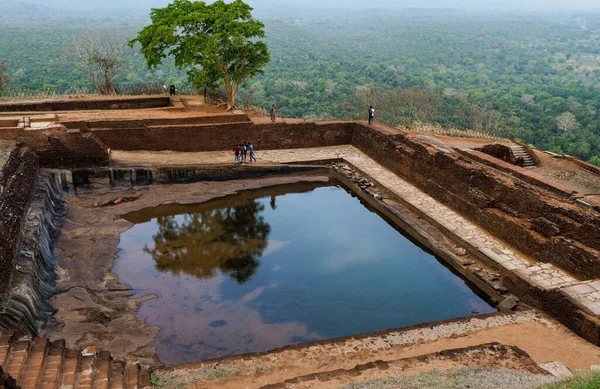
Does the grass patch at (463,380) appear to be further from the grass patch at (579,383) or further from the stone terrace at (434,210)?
the stone terrace at (434,210)

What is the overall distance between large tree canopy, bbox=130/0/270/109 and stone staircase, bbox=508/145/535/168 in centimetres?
874

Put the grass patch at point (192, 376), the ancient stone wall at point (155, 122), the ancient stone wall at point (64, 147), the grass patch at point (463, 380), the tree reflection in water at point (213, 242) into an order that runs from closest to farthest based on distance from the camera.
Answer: the grass patch at point (463, 380)
the grass patch at point (192, 376)
the tree reflection in water at point (213, 242)
the ancient stone wall at point (64, 147)
the ancient stone wall at point (155, 122)

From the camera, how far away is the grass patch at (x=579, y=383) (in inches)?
195

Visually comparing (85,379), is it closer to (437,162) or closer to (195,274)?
(195,274)

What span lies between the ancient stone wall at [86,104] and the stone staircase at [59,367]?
12.4m

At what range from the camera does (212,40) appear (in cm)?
1634

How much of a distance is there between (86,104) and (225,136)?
17.2ft

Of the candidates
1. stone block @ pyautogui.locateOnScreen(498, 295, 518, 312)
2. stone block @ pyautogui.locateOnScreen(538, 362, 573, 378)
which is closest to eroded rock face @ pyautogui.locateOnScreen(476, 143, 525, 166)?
stone block @ pyautogui.locateOnScreen(498, 295, 518, 312)

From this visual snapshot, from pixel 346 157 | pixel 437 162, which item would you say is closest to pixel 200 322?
pixel 437 162

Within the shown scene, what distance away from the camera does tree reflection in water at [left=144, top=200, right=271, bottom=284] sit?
33.8ft

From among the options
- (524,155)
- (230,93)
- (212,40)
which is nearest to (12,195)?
(212,40)

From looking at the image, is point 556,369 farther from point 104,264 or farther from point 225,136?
point 225,136

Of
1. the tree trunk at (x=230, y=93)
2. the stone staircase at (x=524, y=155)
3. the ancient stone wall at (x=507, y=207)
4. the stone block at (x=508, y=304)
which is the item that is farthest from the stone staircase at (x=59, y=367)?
the stone staircase at (x=524, y=155)

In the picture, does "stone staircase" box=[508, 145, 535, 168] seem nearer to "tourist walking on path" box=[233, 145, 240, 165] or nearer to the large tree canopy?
the large tree canopy
